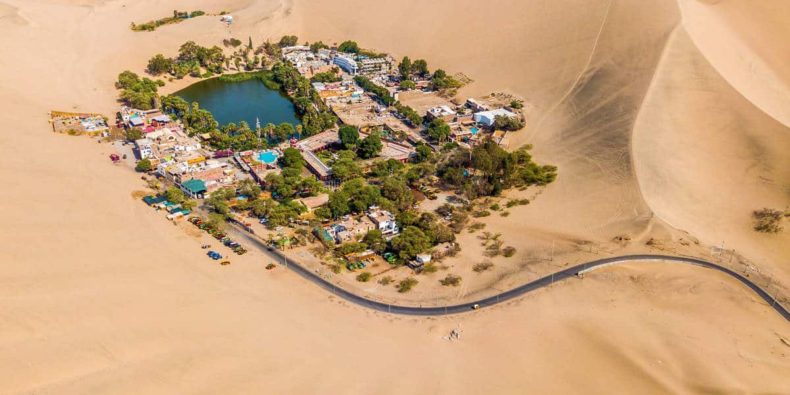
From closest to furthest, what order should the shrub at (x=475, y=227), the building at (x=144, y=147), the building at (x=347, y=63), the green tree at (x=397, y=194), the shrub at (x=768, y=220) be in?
the shrub at (x=768, y=220), the shrub at (x=475, y=227), the green tree at (x=397, y=194), the building at (x=144, y=147), the building at (x=347, y=63)

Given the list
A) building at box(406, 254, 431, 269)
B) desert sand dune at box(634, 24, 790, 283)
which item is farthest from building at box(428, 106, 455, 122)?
building at box(406, 254, 431, 269)

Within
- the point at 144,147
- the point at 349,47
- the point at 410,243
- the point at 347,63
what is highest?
the point at 349,47

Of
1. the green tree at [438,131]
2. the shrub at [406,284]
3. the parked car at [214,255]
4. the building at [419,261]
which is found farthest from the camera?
the green tree at [438,131]

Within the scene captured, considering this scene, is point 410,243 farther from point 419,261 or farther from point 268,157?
point 268,157

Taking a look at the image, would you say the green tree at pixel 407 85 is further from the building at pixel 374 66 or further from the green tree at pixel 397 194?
the green tree at pixel 397 194

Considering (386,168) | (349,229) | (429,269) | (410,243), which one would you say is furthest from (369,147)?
(429,269)

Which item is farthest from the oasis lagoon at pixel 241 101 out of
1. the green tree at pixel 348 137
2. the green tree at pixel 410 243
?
the green tree at pixel 410 243
